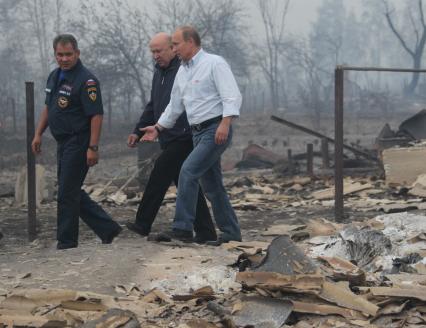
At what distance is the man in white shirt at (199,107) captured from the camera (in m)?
5.91

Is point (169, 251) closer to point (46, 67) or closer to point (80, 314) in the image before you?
point (80, 314)

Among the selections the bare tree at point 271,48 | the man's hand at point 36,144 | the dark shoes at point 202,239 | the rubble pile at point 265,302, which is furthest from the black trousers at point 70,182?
the bare tree at point 271,48

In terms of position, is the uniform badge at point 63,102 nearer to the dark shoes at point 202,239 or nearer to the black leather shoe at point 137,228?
the black leather shoe at point 137,228

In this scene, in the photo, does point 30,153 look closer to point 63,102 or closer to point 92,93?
point 63,102

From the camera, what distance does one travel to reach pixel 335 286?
4445 mm

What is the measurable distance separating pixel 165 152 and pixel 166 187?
305 mm

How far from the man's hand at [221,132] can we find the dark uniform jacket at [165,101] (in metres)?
0.53

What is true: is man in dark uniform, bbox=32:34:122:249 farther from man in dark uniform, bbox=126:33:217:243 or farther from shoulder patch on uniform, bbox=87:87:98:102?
man in dark uniform, bbox=126:33:217:243

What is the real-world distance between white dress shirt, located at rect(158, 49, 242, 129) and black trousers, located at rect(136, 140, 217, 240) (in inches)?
15.8

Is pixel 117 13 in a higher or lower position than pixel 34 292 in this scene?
higher

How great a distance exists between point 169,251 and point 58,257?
0.86m

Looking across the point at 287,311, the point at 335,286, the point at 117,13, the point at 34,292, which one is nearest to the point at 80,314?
the point at 34,292

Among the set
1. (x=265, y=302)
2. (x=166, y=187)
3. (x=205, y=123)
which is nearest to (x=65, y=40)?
(x=205, y=123)

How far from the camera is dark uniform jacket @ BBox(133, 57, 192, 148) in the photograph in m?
6.34
